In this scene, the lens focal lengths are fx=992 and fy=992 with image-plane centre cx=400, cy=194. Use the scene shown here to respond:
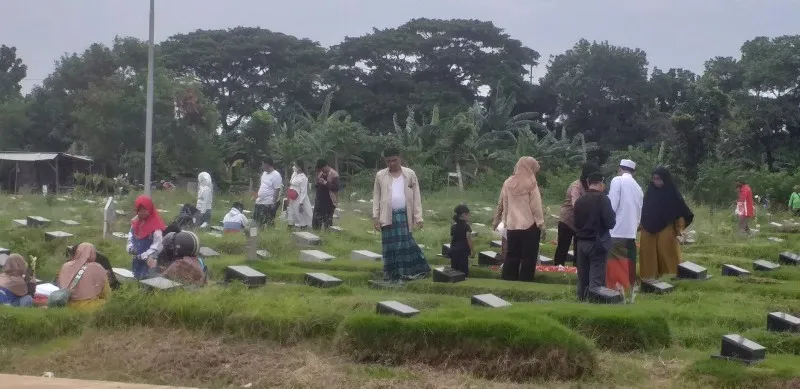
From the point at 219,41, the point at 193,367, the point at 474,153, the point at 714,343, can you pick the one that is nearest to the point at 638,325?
the point at 714,343

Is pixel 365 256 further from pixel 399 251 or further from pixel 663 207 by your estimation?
pixel 663 207

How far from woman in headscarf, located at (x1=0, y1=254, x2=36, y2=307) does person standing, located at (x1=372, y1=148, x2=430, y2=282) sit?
10.9ft

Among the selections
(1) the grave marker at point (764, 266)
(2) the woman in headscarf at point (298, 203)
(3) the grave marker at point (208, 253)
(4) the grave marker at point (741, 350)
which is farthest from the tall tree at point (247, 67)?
(4) the grave marker at point (741, 350)

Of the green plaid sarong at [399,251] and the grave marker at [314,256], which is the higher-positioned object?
the green plaid sarong at [399,251]

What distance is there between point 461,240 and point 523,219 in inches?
28.9

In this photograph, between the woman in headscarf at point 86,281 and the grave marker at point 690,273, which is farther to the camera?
the grave marker at point 690,273

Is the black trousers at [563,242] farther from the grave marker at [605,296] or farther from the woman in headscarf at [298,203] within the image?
the woman in headscarf at [298,203]

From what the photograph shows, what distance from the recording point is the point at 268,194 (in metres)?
15.7

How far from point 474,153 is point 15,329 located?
76.8 ft

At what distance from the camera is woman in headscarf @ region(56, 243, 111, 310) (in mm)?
8562

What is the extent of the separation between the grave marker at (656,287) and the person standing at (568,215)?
2.97 ft

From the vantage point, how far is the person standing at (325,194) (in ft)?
49.3

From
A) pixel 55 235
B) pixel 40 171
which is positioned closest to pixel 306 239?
pixel 55 235

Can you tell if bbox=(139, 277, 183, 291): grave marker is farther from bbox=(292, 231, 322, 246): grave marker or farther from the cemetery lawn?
bbox=(292, 231, 322, 246): grave marker
